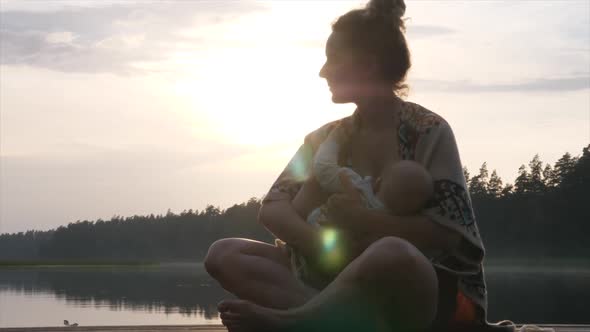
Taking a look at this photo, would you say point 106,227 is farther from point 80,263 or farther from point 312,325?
point 312,325

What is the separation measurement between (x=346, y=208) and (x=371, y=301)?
0.84 feet

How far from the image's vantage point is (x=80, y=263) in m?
96.4

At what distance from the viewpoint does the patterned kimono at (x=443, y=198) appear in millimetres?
2400

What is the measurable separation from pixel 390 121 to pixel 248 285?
0.65 m

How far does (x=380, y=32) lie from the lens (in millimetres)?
2529

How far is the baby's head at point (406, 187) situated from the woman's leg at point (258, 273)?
0.42 meters

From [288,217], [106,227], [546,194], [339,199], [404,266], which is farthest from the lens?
[106,227]

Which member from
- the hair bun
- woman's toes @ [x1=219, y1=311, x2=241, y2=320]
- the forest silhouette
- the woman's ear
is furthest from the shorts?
the forest silhouette

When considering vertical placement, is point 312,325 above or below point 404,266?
below

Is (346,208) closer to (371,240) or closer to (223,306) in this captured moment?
(371,240)

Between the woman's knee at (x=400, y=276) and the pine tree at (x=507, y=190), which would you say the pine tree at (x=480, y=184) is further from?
the woman's knee at (x=400, y=276)

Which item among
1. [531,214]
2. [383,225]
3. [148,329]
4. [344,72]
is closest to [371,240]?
[383,225]

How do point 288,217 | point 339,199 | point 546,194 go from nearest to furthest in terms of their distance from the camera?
1. point 339,199
2. point 288,217
3. point 546,194

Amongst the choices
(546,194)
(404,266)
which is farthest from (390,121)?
(546,194)
